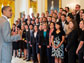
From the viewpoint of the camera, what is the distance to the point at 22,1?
18828mm

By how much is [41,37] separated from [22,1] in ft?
39.5

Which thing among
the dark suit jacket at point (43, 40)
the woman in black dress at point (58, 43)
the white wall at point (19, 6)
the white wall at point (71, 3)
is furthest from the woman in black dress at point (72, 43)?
the white wall at point (19, 6)

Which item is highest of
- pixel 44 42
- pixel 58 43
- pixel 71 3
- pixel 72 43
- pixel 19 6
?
pixel 19 6

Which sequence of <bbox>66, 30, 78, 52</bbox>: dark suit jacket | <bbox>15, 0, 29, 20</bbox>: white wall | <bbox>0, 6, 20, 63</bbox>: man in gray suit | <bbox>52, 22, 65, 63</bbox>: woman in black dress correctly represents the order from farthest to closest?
<bbox>15, 0, 29, 20</bbox>: white wall → <bbox>52, 22, 65, 63</bbox>: woman in black dress → <bbox>66, 30, 78, 52</bbox>: dark suit jacket → <bbox>0, 6, 20, 63</bbox>: man in gray suit

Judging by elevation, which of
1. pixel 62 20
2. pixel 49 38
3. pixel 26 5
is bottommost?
pixel 49 38

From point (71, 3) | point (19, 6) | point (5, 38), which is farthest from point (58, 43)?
point (19, 6)

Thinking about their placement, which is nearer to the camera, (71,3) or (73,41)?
(73,41)

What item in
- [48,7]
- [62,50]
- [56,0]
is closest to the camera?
[62,50]

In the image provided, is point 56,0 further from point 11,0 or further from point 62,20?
Result: point 11,0

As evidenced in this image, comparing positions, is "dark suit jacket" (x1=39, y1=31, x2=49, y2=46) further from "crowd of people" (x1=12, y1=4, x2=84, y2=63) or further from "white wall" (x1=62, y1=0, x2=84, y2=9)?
"white wall" (x1=62, y1=0, x2=84, y2=9)

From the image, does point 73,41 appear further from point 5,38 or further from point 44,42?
point 5,38

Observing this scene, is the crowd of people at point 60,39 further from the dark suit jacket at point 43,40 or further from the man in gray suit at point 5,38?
Answer: the man in gray suit at point 5,38

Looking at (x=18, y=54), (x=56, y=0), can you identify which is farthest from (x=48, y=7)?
(x=18, y=54)

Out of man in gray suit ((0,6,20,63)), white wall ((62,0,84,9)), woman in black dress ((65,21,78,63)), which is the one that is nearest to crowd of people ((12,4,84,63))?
woman in black dress ((65,21,78,63))
